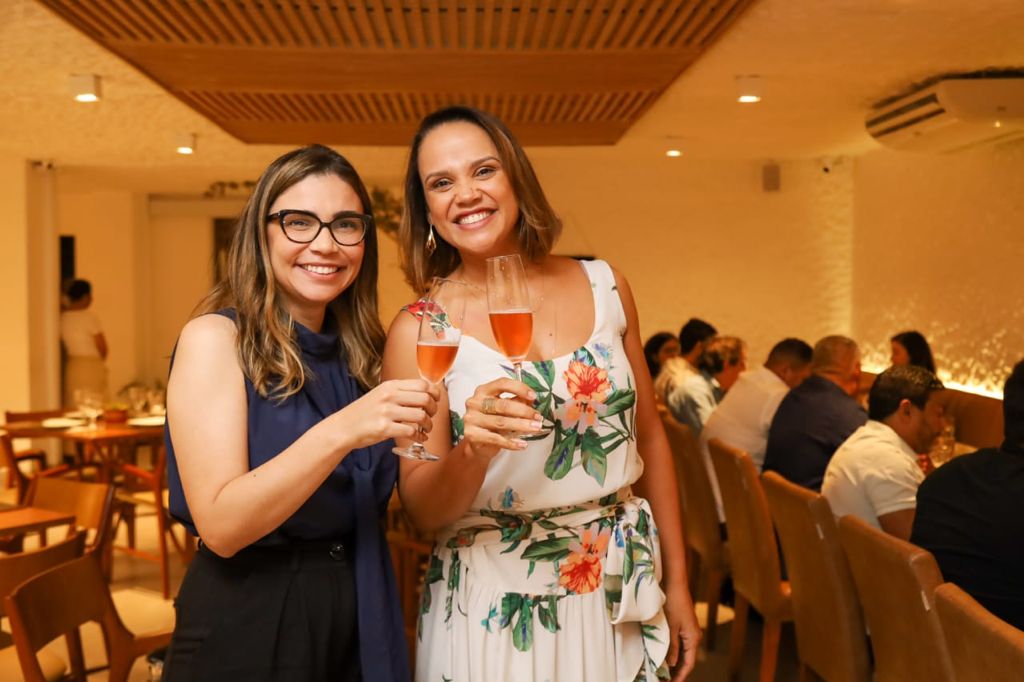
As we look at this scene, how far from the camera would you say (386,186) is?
11.1 meters

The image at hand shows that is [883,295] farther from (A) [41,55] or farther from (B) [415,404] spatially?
(B) [415,404]

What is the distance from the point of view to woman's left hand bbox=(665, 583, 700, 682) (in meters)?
1.91

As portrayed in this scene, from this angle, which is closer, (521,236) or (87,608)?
(521,236)

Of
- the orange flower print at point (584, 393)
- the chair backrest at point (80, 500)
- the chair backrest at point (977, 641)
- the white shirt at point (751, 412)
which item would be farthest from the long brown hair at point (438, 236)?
the white shirt at point (751, 412)

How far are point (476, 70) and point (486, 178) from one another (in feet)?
11.0

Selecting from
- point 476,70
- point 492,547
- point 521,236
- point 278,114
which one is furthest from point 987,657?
point 278,114

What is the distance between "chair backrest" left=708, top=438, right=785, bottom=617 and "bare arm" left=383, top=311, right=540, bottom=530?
86.7 inches

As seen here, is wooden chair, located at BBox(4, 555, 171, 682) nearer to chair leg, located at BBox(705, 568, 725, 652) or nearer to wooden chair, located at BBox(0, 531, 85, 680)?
wooden chair, located at BBox(0, 531, 85, 680)

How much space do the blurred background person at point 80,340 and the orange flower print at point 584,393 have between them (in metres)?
8.85

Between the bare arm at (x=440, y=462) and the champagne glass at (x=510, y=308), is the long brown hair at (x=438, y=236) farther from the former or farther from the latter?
the champagne glass at (x=510, y=308)

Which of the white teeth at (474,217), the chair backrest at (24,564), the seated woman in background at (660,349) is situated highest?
the white teeth at (474,217)

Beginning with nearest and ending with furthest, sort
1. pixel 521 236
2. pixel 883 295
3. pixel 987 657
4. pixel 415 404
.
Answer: pixel 415 404, pixel 987 657, pixel 521 236, pixel 883 295

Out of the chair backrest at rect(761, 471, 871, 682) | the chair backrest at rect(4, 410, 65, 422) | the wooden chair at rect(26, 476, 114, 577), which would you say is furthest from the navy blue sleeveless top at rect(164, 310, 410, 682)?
the chair backrest at rect(4, 410, 65, 422)

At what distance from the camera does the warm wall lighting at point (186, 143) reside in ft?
24.1
